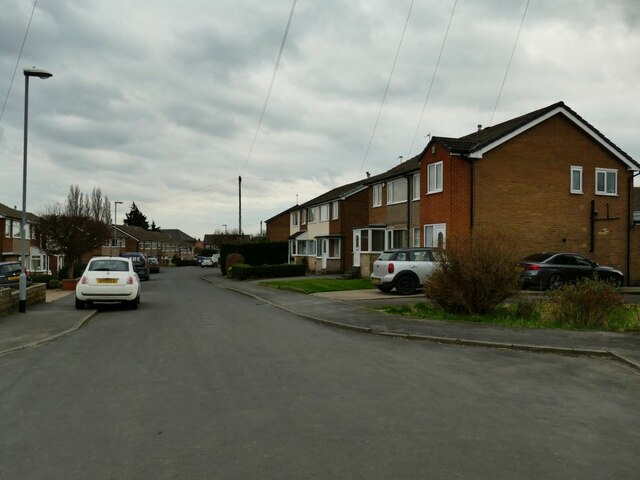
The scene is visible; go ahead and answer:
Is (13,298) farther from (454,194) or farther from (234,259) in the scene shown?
(234,259)

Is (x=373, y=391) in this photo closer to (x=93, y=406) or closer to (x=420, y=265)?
(x=93, y=406)

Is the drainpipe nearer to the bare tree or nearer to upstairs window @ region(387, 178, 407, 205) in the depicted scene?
upstairs window @ region(387, 178, 407, 205)

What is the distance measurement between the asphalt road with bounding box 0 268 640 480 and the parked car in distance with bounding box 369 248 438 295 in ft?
32.3

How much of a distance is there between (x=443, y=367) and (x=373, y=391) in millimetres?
1842

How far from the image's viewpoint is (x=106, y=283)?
50.6ft

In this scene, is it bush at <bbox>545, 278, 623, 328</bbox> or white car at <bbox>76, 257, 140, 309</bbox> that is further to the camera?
white car at <bbox>76, 257, 140, 309</bbox>

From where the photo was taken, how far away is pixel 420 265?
1947 centimetres

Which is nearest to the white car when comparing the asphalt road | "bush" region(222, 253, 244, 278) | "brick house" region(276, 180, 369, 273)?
the asphalt road

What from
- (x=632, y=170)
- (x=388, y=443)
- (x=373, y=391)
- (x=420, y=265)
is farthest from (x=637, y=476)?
(x=632, y=170)

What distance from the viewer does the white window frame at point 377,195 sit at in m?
31.6

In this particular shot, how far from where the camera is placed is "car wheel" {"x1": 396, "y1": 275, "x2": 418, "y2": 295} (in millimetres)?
19281

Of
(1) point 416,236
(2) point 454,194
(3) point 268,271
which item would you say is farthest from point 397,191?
(3) point 268,271

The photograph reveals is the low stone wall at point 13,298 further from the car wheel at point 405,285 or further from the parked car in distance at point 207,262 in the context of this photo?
the parked car in distance at point 207,262

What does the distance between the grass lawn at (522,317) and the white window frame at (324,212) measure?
93.5 ft
